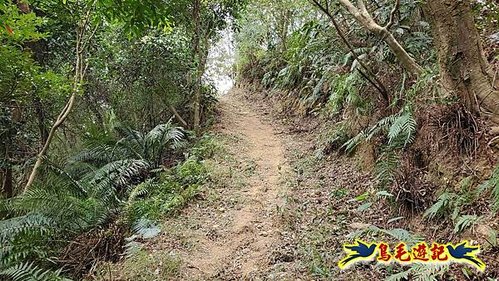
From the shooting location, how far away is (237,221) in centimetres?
512

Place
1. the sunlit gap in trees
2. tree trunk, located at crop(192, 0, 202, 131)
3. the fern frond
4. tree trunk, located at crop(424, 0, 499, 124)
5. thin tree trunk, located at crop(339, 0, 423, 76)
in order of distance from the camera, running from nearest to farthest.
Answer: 1. tree trunk, located at crop(424, 0, 499, 124)
2. the fern frond
3. thin tree trunk, located at crop(339, 0, 423, 76)
4. tree trunk, located at crop(192, 0, 202, 131)
5. the sunlit gap in trees

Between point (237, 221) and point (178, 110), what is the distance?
6.05 metres

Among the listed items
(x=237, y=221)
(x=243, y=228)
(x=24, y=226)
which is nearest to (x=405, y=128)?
(x=243, y=228)

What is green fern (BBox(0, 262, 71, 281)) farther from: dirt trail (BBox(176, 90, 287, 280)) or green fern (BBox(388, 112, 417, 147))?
green fern (BBox(388, 112, 417, 147))

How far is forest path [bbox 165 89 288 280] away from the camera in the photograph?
4.07m

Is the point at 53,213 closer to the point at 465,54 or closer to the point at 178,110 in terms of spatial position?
the point at 465,54

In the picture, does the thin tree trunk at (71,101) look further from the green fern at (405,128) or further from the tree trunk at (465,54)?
the tree trunk at (465,54)

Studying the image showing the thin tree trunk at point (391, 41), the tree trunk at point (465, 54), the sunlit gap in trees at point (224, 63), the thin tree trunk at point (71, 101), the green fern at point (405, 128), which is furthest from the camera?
the sunlit gap in trees at point (224, 63)

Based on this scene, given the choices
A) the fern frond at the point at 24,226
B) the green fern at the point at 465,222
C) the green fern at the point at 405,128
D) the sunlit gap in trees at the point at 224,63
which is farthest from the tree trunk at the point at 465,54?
the sunlit gap in trees at the point at 224,63

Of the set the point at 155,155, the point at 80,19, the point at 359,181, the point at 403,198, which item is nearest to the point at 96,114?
the point at 155,155

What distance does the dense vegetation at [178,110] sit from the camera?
11.8 ft

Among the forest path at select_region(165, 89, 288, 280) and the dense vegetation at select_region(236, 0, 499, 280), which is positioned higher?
the dense vegetation at select_region(236, 0, 499, 280)

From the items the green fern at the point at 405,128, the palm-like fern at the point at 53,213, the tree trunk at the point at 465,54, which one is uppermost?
the tree trunk at the point at 465,54

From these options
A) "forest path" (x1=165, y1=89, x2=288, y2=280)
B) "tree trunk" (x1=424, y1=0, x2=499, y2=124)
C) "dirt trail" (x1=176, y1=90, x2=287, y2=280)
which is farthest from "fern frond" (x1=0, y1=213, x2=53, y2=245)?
"tree trunk" (x1=424, y1=0, x2=499, y2=124)
